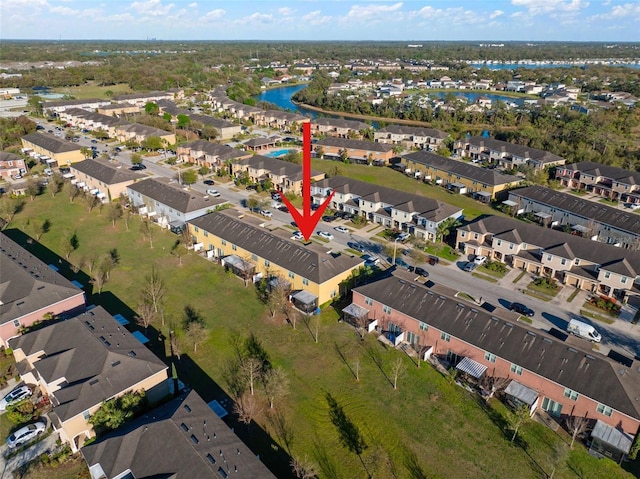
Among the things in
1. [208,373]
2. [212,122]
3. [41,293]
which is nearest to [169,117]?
[212,122]

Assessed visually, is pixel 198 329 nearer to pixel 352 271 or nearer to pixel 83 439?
pixel 83 439

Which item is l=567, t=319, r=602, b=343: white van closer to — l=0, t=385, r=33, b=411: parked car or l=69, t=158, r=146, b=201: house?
l=0, t=385, r=33, b=411: parked car

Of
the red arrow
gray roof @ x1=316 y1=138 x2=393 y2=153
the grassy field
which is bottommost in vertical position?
the grassy field

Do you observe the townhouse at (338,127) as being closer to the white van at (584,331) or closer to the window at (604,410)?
the white van at (584,331)

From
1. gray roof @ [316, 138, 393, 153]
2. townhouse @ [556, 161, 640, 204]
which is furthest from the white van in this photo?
gray roof @ [316, 138, 393, 153]

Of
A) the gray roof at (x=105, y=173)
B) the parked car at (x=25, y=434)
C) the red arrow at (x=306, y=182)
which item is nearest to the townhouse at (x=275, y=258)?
the red arrow at (x=306, y=182)

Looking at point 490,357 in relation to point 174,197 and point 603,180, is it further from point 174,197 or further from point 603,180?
point 603,180

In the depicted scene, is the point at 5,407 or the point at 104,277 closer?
the point at 5,407

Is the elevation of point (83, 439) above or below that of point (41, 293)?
below
